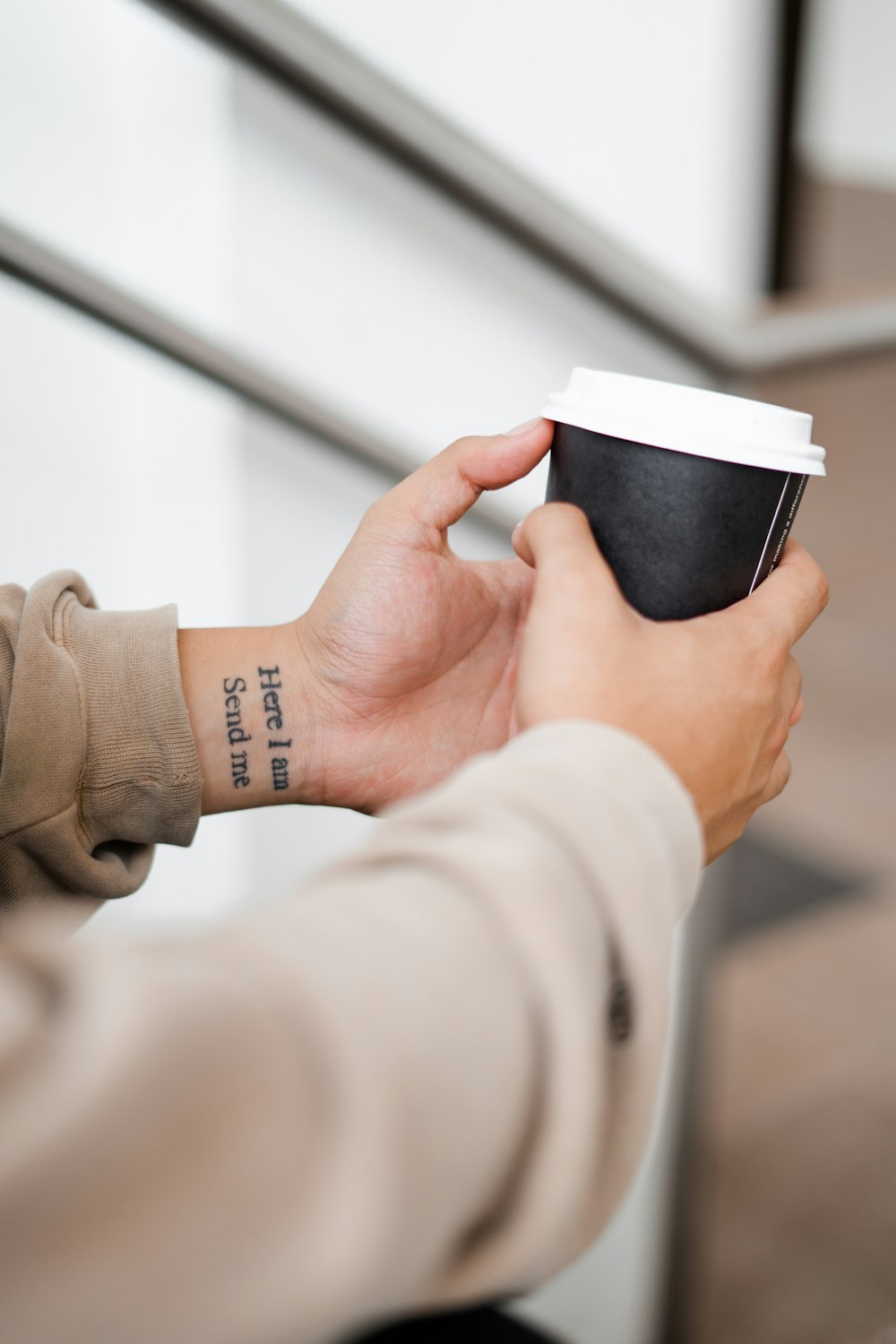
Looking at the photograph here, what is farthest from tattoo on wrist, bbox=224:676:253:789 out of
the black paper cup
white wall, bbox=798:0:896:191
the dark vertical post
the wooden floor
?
white wall, bbox=798:0:896:191

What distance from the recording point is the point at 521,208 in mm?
848

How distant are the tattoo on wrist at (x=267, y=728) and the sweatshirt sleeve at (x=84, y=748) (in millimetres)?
31

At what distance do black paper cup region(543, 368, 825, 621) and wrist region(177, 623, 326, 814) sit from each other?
0.74 ft

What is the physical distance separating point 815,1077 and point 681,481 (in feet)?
3.86

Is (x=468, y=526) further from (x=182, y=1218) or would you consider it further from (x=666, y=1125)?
(x=182, y=1218)

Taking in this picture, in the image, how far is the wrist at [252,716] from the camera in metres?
0.69

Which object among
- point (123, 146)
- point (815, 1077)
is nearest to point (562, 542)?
point (123, 146)

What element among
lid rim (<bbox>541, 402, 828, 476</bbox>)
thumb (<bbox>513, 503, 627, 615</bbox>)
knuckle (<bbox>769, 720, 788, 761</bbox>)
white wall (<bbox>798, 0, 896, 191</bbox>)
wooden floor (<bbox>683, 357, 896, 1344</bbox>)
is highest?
white wall (<bbox>798, 0, 896, 191</bbox>)

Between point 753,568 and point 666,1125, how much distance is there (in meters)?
0.84

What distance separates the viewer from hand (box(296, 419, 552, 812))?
67 centimetres

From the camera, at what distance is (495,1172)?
34 centimetres

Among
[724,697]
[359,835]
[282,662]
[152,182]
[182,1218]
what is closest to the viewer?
[182,1218]

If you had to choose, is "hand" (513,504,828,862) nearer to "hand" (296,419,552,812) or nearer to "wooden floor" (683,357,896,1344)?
"hand" (296,419,552,812)

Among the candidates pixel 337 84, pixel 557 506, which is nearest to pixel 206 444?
pixel 337 84
